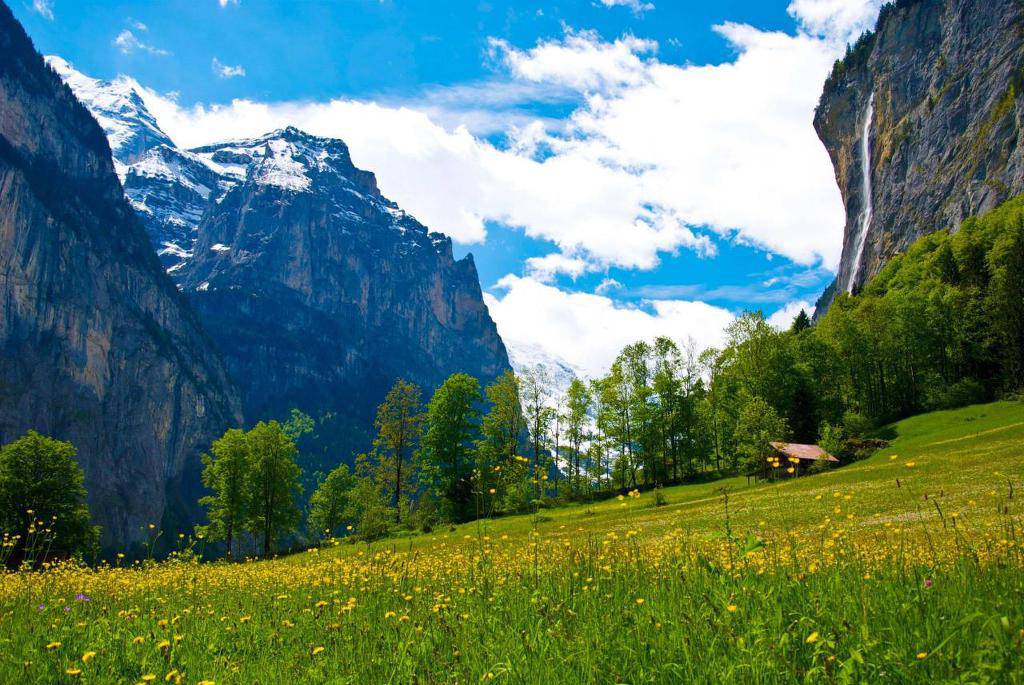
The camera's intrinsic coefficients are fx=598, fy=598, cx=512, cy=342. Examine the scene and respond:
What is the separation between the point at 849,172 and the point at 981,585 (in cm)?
19308

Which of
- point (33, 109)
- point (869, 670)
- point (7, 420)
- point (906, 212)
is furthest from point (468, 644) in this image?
point (33, 109)

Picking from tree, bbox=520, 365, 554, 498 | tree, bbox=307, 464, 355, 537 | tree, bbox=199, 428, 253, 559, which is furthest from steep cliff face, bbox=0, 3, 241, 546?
tree, bbox=520, 365, 554, 498

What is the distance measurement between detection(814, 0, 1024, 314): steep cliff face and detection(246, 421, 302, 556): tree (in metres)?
118

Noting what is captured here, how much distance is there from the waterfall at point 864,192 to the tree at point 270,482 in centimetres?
14707

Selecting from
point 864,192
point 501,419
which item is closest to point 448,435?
point 501,419

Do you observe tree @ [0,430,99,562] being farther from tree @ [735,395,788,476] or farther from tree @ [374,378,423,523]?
tree @ [735,395,788,476]

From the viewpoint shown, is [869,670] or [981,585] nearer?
[869,670]

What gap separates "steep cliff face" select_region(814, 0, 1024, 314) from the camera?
110 meters

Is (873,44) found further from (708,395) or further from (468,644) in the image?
(468,644)

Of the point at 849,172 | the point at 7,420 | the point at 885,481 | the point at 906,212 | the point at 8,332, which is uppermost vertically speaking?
the point at 849,172

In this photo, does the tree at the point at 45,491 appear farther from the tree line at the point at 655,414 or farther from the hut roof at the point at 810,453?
the hut roof at the point at 810,453

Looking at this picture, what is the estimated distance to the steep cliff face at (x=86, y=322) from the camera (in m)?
123

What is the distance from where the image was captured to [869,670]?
3.68m

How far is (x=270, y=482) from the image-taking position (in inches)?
2312
